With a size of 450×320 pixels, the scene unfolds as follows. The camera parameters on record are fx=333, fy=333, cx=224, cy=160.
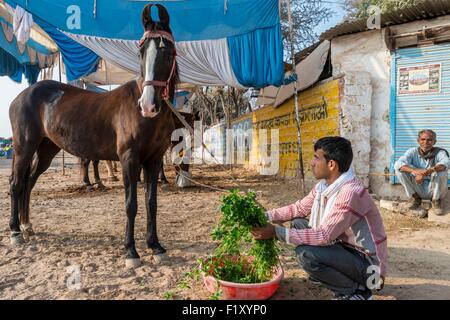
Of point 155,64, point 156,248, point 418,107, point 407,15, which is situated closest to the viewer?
point 155,64

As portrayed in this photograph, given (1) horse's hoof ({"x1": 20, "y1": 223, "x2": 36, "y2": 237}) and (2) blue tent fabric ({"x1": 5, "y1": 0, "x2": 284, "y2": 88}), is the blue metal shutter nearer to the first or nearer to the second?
(2) blue tent fabric ({"x1": 5, "y1": 0, "x2": 284, "y2": 88})

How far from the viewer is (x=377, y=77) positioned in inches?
246

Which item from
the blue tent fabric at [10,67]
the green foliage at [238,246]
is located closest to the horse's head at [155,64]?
the green foliage at [238,246]

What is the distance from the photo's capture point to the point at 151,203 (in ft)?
11.6

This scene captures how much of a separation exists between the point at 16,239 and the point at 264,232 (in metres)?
3.11

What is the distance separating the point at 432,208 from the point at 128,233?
448cm

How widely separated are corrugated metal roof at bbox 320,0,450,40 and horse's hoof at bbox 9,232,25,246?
20.3 ft

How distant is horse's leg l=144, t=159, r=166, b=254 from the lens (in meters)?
3.50

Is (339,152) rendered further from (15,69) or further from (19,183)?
(15,69)

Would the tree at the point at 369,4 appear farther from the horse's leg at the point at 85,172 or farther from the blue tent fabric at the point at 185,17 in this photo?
the horse's leg at the point at 85,172

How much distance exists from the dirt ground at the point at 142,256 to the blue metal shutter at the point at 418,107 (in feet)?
5.15

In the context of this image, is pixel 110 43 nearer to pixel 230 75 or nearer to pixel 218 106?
pixel 230 75

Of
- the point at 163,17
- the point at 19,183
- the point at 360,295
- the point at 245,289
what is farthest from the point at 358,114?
the point at 19,183
